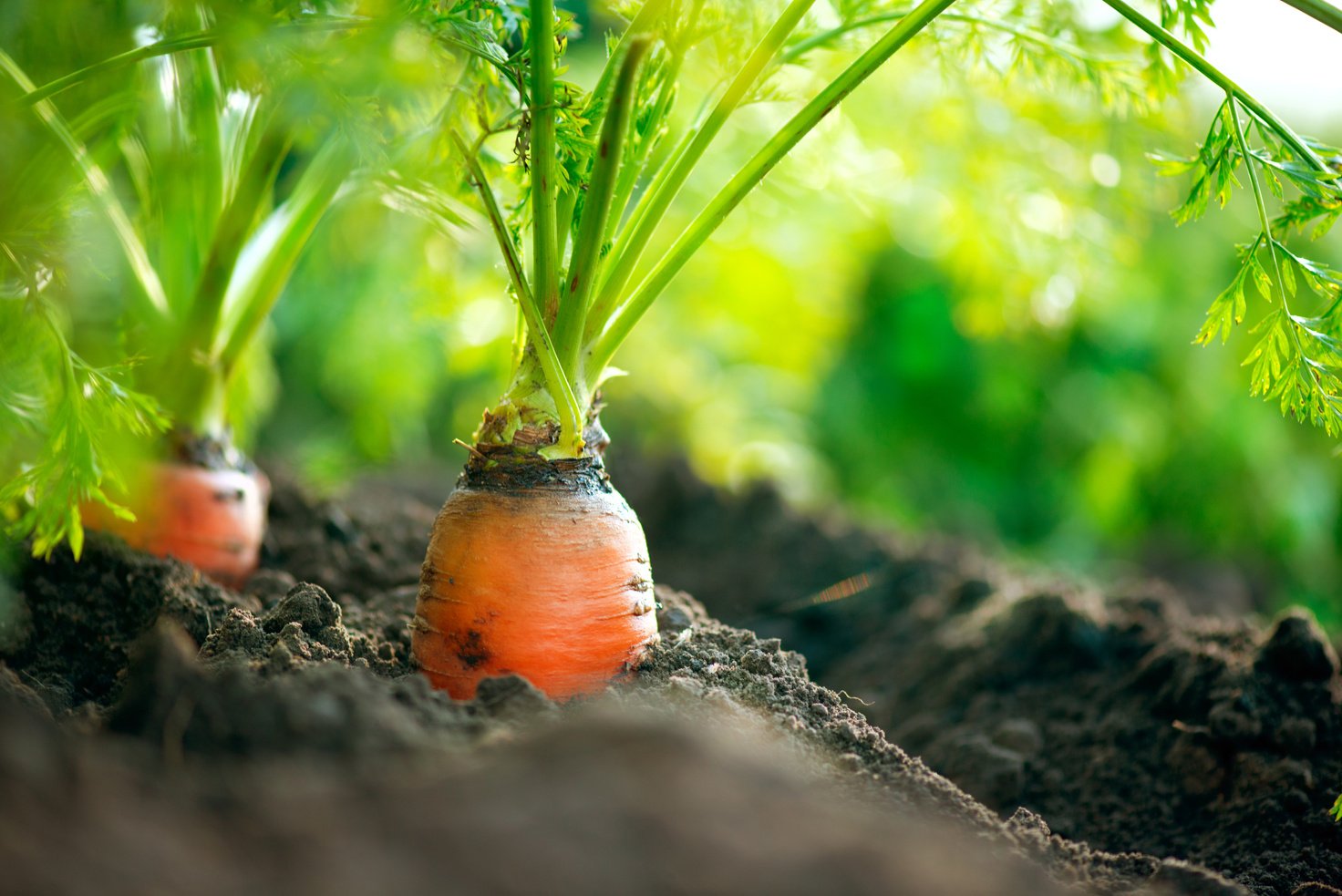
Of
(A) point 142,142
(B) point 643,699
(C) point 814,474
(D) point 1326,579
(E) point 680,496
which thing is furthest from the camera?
(C) point 814,474

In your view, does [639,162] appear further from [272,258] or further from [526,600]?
[272,258]

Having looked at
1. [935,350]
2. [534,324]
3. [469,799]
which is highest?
[935,350]

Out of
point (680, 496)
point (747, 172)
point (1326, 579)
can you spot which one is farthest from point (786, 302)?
point (747, 172)

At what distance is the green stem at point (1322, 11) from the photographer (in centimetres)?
120

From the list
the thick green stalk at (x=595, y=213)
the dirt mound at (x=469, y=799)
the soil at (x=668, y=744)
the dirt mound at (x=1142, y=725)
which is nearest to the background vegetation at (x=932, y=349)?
the thick green stalk at (x=595, y=213)

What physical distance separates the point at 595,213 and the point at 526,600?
58cm

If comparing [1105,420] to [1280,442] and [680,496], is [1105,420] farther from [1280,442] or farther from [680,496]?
[680,496]

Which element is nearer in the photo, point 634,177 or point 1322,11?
point 1322,11

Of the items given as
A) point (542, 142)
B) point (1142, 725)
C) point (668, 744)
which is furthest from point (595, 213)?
point (1142, 725)

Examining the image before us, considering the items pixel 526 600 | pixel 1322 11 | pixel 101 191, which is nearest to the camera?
pixel 1322 11

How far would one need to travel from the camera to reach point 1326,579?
479 cm

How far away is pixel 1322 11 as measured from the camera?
121cm

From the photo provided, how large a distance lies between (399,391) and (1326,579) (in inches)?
181

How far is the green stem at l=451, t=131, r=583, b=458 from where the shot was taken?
134 centimetres
